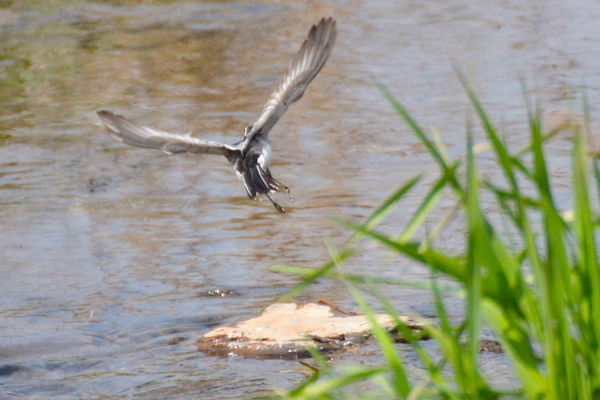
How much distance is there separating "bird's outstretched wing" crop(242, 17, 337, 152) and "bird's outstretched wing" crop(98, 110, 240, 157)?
35 cm

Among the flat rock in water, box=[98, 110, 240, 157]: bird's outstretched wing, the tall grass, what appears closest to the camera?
the tall grass

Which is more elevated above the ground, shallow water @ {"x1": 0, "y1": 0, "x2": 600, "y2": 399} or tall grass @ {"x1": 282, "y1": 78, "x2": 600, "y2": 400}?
tall grass @ {"x1": 282, "y1": 78, "x2": 600, "y2": 400}

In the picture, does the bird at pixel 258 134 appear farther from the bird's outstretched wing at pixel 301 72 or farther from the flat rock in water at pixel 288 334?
the flat rock in water at pixel 288 334

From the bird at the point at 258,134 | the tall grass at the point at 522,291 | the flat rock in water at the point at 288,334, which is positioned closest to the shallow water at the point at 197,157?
the flat rock in water at the point at 288,334

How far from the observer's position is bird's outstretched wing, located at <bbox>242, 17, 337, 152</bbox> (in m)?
4.73

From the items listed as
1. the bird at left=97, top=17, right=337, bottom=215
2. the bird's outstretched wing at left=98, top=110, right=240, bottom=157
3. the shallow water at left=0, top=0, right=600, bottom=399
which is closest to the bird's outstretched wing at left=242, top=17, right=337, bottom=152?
the bird at left=97, top=17, right=337, bottom=215

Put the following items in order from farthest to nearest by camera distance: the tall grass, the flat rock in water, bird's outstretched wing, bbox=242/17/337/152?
bird's outstretched wing, bbox=242/17/337/152
the flat rock in water
the tall grass

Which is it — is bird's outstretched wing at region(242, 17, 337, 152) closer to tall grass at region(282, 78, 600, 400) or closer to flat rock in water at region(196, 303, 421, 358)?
flat rock in water at region(196, 303, 421, 358)

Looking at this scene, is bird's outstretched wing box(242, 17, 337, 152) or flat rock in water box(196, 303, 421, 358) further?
bird's outstretched wing box(242, 17, 337, 152)

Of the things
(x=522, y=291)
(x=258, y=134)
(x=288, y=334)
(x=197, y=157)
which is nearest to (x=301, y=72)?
(x=258, y=134)

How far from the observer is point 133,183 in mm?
6980

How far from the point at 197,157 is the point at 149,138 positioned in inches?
128

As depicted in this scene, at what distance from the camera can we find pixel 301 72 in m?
4.78

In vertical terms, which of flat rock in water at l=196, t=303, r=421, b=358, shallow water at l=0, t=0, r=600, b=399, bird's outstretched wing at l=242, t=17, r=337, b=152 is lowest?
shallow water at l=0, t=0, r=600, b=399
